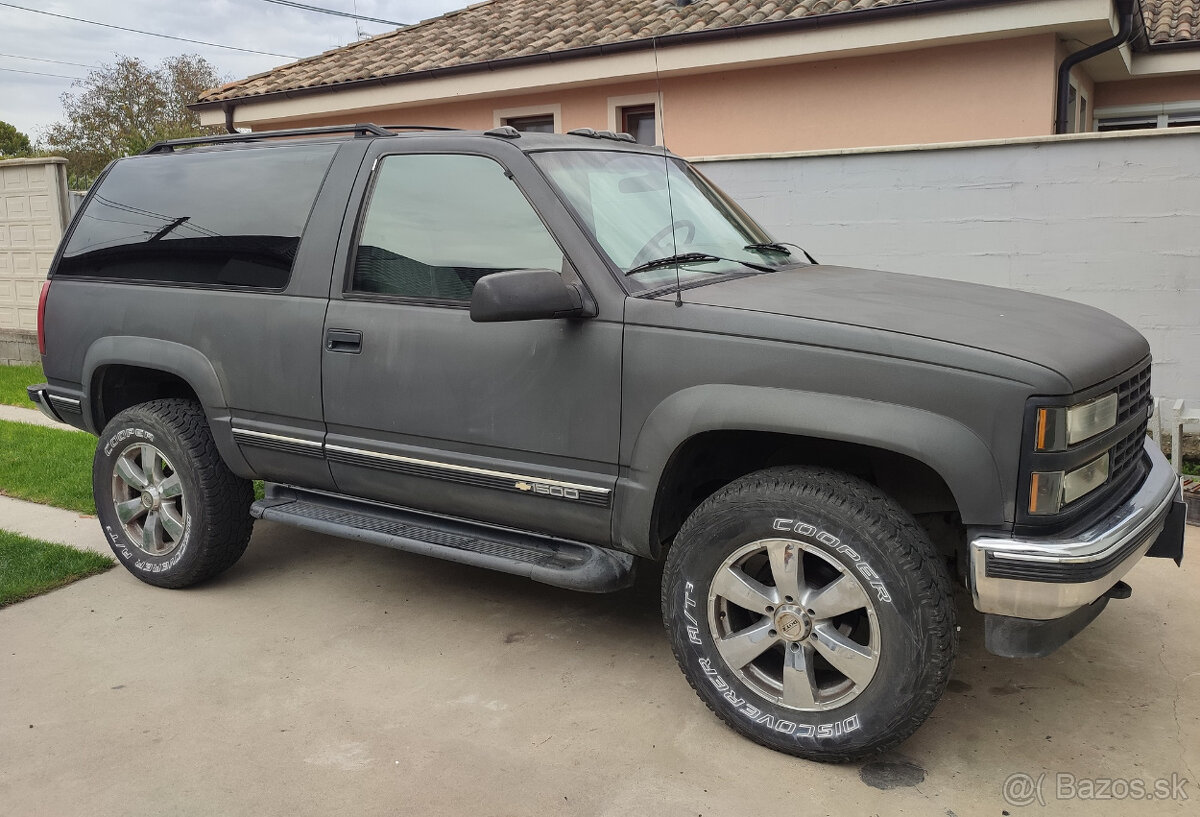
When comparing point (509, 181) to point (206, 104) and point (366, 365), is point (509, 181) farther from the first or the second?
point (206, 104)

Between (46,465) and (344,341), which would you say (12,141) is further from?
(344,341)

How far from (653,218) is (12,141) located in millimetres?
56350

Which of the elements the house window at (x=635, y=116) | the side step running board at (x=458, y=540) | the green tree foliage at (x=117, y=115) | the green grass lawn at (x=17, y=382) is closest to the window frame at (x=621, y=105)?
the house window at (x=635, y=116)

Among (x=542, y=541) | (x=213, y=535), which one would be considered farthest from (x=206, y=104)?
(x=542, y=541)

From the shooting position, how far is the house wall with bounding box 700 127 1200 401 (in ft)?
20.7

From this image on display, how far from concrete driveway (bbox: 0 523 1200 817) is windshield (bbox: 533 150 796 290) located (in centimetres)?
158

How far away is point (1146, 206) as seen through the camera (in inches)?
249

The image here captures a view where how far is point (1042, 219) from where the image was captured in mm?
6668

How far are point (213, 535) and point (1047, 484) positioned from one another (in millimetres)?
3488

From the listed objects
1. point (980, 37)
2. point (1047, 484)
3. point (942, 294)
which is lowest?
point (1047, 484)

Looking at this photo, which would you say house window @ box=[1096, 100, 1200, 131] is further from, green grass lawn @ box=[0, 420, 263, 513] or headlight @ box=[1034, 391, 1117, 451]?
green grass lawn @ box=[0, 420, 263, 513]

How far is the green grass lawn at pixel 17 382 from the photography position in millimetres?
9328

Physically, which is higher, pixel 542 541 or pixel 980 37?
pixel 980 37

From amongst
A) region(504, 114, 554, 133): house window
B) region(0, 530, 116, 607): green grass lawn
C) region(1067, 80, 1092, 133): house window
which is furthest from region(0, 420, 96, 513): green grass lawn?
region(1067, 80, 1092, 133): house window
